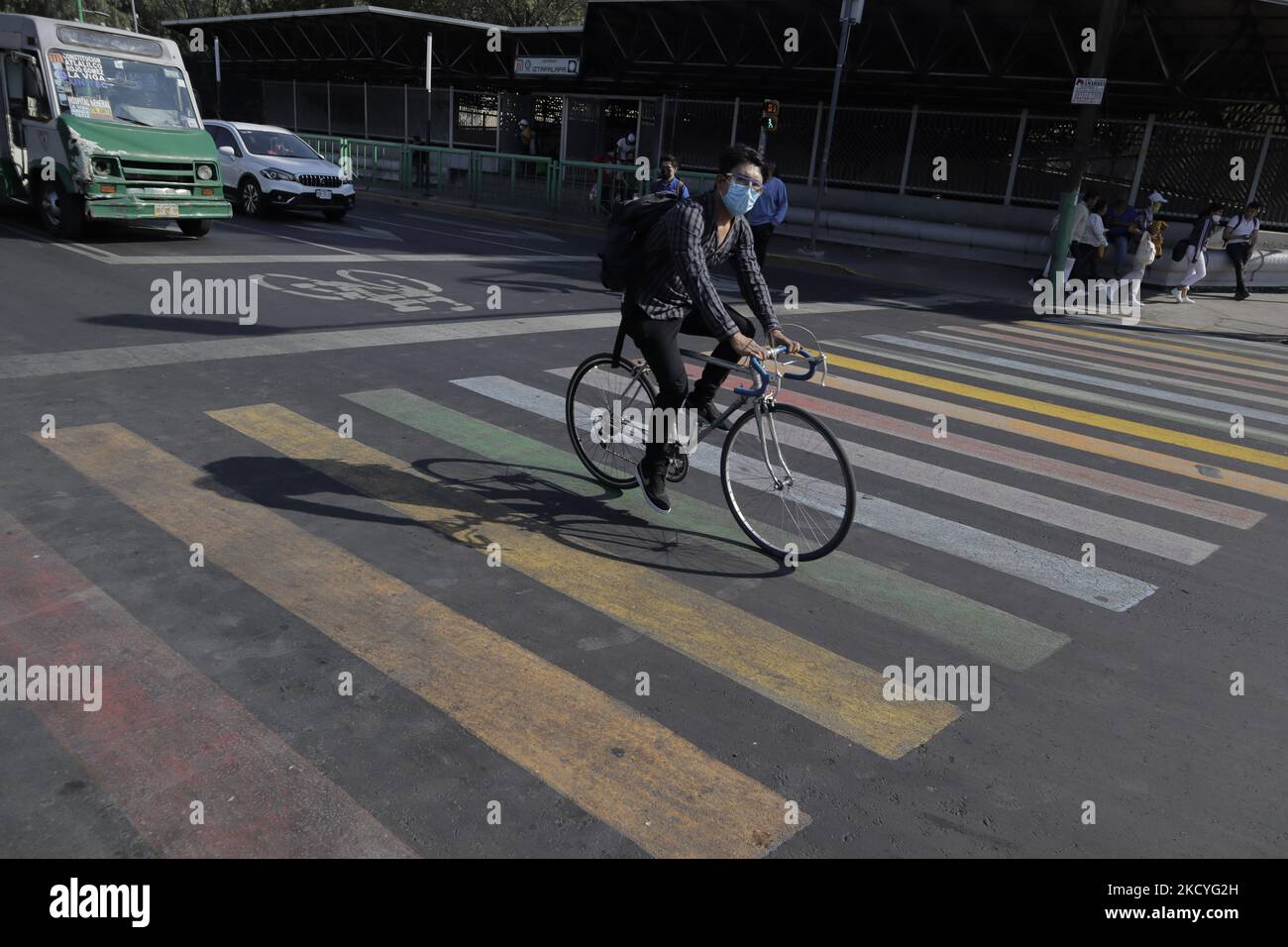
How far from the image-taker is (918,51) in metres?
23.8

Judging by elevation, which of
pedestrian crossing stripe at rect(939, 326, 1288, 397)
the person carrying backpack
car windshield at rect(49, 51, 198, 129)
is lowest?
pedestrian crossing stripe at rect(939, 326, 1288, 397)

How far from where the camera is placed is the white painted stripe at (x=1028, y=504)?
5.70 metres

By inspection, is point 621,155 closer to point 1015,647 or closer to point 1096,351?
point 1096,351

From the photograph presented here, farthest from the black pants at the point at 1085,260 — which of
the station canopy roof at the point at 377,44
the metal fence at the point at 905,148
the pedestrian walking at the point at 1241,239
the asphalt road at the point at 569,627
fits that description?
the station canopy roof at the point at 377,44

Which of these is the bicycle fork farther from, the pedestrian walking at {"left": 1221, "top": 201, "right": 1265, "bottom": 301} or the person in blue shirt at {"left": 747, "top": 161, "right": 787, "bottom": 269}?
the pedestrian walking at {"left": 1221, "top": 201, "right": 1265, "bottom": 301}

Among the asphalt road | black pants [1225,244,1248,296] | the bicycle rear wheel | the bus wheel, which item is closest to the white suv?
the bus wheel

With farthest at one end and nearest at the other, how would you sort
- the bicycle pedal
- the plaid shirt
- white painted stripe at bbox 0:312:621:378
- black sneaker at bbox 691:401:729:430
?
1. white painted stripe at bbox 0:312:621:378
2. the bicycle pedal
3. black sneaker at bbox 691:401:729:430
4. the plaid shirt

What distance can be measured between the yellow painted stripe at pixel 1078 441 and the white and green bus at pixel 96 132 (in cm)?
1049

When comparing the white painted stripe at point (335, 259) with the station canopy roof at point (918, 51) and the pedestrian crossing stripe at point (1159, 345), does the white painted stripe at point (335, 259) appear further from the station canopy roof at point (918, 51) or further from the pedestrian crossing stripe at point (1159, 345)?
the station canopy roof at point (918, 51)

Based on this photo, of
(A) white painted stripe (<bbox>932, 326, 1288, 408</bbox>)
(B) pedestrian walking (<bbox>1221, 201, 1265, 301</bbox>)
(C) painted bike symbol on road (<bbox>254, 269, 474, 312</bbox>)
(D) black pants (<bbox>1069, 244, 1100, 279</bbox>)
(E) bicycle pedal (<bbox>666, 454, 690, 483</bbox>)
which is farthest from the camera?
(B) pedestrian walking (<bbox>1221, 201, 1265, 301</bbox>)

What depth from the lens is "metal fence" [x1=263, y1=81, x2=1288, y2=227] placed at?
21375mm

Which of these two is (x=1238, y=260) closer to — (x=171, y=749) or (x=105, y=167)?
(x=105, y=167)

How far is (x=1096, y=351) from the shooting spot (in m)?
12.7
